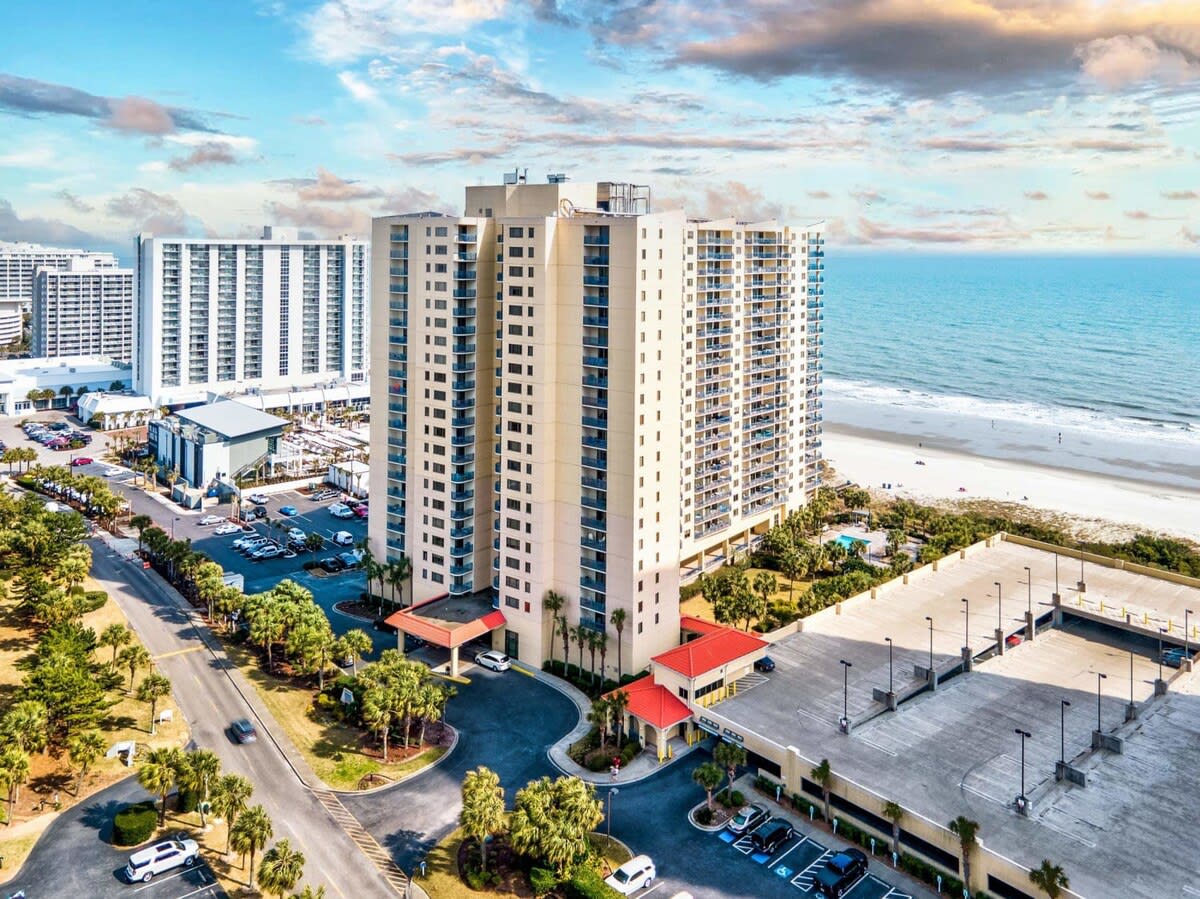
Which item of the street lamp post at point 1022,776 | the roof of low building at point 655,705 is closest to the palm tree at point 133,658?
the roof of low building at point 655,705

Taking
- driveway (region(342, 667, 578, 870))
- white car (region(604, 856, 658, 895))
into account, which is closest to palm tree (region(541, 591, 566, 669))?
driveway (region(342, 667, 578, 870))

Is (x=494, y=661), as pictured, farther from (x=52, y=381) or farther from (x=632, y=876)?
(x=52, y=381)

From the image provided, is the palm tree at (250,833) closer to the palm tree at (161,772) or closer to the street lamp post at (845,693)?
the palm tree at (161,772)

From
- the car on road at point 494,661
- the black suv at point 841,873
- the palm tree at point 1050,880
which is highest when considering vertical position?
the car on road at point 494,661

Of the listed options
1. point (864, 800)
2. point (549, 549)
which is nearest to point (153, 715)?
point (549, 549)

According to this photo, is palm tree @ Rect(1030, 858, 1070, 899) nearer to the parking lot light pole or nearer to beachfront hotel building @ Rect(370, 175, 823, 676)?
the parking lot light pole
